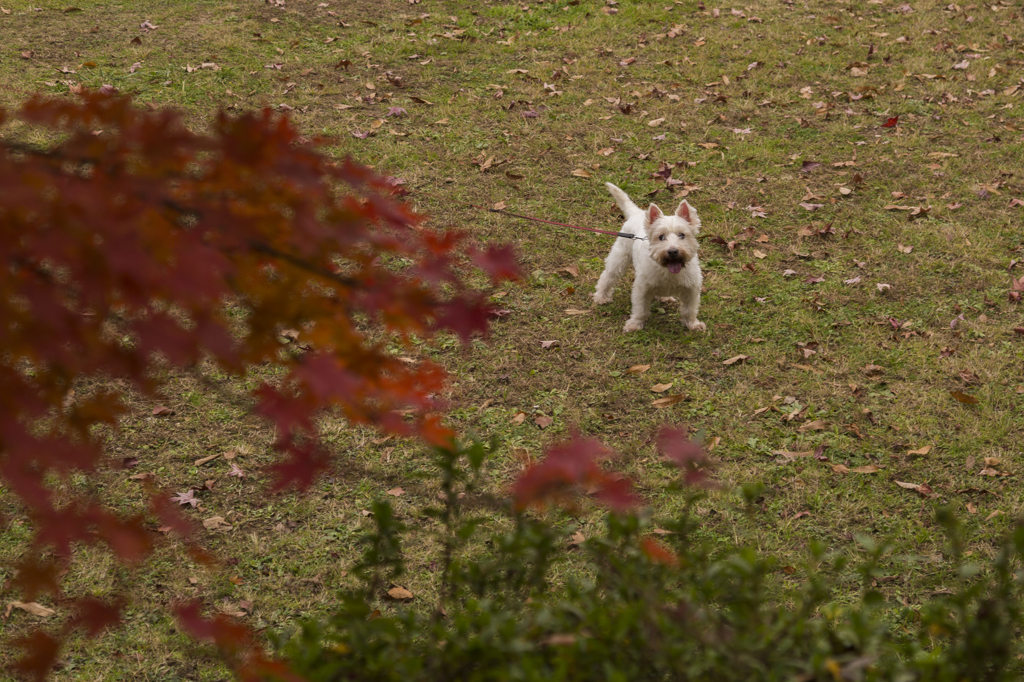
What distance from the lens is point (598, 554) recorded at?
2076 millimetres

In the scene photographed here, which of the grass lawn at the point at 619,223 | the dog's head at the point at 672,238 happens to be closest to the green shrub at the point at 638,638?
the grass lawn at the point at 619,223

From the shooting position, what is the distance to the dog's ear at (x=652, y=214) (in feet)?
17.4

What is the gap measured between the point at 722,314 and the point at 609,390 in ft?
4.12

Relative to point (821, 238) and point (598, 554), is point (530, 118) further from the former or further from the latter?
point (598, 554)

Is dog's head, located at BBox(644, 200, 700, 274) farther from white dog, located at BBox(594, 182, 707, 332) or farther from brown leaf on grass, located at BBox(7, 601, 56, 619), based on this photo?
brown leaf on grass, located at BBox(7, 601, 56, 619)

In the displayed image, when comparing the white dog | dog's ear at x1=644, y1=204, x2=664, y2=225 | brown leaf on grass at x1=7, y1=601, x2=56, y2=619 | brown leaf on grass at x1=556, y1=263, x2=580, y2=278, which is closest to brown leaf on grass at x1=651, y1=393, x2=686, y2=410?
the white dog

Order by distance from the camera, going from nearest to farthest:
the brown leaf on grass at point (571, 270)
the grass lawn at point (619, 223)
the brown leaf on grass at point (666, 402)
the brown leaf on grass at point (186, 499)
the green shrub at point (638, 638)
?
the green shrub at point (638, 638)
the grass lawn at point (619, 223)
the brown leaf on grass at point (186, 499)
the brown leaf on grass at point (666, 402)
the brown leaf on grass at point (571, 270)

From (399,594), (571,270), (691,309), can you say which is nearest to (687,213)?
(691,309)

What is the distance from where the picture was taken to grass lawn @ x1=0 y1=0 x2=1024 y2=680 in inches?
159

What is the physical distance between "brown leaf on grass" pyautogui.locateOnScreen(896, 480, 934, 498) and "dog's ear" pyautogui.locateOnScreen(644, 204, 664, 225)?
215 centimetres

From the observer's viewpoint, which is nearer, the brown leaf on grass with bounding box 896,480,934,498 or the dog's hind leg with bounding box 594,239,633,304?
the brown leaf on grass with bounding box 896,480,934,498

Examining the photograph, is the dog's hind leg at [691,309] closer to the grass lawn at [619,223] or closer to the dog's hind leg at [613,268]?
the grass lawn at [619,223]

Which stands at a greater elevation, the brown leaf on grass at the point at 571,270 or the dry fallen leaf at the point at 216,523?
the brown leaf on grass at the point at 571,270

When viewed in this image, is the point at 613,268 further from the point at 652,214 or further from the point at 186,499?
the point at 186,499
